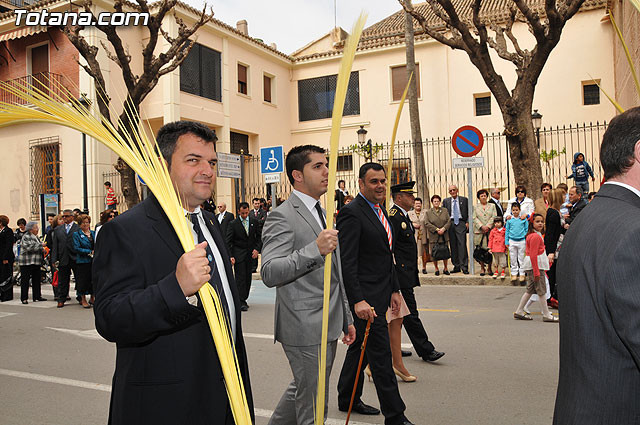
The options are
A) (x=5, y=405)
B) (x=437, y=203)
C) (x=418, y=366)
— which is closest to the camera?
(x=5, y=405)

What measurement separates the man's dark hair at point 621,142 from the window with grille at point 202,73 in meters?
20.8

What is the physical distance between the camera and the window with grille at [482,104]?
2317cm

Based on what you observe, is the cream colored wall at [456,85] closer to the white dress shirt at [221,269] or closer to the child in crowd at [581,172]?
the child in crowd at [581,172]

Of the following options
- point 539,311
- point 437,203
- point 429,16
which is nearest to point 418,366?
point 539,311

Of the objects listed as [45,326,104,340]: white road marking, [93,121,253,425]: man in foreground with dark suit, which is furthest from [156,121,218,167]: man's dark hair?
[45,326,104,340]: white road marking

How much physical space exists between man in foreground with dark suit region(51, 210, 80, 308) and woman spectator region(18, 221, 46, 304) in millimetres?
520

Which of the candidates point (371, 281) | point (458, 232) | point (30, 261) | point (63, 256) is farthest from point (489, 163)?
point (371, 281)

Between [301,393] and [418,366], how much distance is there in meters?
2.98

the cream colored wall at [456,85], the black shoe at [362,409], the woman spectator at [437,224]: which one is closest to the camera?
the black shoe at [362,409]

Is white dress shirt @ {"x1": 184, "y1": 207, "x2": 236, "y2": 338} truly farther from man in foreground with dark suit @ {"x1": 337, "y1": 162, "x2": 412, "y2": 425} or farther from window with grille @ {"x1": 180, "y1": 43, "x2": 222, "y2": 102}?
window with grille @ {"x1": 180, "y1": 43, "x2": 222, "y2": 102}

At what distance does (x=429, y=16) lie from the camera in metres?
27.4

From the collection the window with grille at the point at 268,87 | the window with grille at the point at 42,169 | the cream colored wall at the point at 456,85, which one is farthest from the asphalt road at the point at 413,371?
the window with grille at the point at 268,87

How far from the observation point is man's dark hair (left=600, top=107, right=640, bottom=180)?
1944 mm

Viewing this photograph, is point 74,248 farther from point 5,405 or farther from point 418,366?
point 418,366
